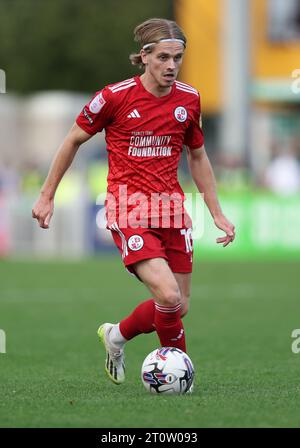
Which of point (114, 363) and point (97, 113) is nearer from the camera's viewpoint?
point (97, 113)

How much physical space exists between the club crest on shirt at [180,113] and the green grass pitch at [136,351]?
1744 mm

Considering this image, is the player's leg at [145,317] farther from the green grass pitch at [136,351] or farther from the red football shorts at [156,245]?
the green grass pitch at [136,351]

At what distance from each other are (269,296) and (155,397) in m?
8.44

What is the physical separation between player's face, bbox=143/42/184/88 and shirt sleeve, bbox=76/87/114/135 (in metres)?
0.34

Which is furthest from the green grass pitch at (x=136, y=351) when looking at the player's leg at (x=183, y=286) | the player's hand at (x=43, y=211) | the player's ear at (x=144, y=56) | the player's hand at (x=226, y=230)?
the player's ear at (x=144, y=56)

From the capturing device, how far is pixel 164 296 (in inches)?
292

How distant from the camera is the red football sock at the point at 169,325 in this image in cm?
756

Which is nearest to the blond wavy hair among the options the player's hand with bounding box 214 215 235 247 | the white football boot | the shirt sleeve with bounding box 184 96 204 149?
the shirt sleeve with bounding box 184 96 204 149

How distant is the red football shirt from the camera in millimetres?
7625

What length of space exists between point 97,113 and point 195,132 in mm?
708

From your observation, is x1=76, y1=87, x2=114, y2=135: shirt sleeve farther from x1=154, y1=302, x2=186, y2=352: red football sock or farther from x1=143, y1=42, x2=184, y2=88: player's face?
x1=154, y1=302, x2=186, y2=352: red football sock

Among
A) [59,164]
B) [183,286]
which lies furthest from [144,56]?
[183,286]

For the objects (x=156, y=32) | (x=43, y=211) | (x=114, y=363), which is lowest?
(x=114, y=363)

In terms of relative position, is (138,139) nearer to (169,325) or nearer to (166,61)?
(166,61)
